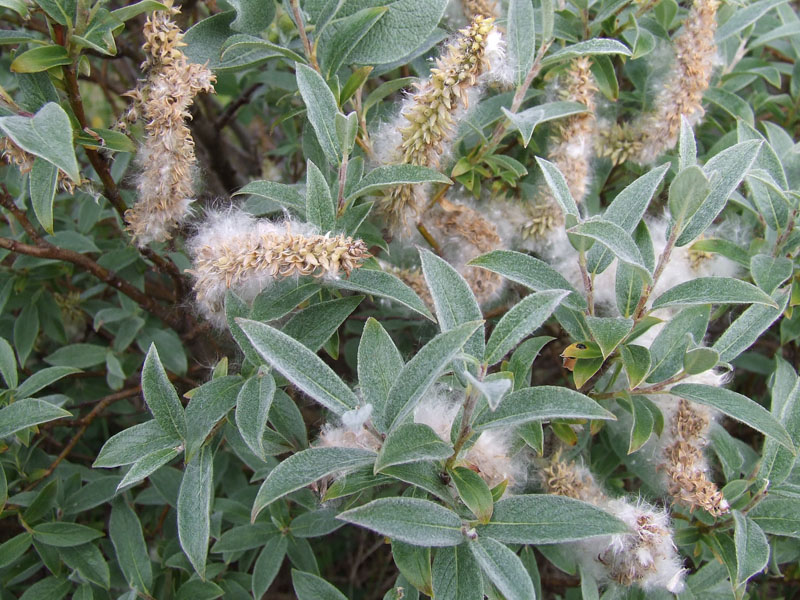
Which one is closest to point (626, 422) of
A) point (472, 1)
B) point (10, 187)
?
point (472, 1)

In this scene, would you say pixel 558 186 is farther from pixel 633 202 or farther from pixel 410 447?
pixel 410 447

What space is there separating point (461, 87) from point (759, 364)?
1012 mm

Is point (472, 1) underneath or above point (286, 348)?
above

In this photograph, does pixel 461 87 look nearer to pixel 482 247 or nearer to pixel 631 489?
pixel 482 247

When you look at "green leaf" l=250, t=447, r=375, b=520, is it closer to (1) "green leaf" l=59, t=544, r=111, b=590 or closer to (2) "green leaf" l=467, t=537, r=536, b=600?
(2) "green leaf" l=467, t=537, r=536, b=600

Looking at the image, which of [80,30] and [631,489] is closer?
[80,30]

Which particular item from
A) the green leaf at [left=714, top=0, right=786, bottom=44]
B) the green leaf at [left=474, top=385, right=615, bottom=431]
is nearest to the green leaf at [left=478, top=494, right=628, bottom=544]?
the green leaf at [left=474, top=385, right=615, bottom=431]

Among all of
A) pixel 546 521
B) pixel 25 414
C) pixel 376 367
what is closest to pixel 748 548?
pixel 546 521

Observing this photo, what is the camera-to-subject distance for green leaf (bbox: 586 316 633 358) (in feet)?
3.04

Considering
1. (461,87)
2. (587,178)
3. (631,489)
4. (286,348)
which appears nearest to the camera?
(286,348)

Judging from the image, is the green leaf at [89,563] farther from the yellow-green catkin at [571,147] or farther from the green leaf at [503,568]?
the yellow-green catkin at [571,147]

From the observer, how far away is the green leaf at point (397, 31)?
1102 millimetres

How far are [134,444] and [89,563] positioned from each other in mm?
421

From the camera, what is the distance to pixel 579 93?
1.24 m
